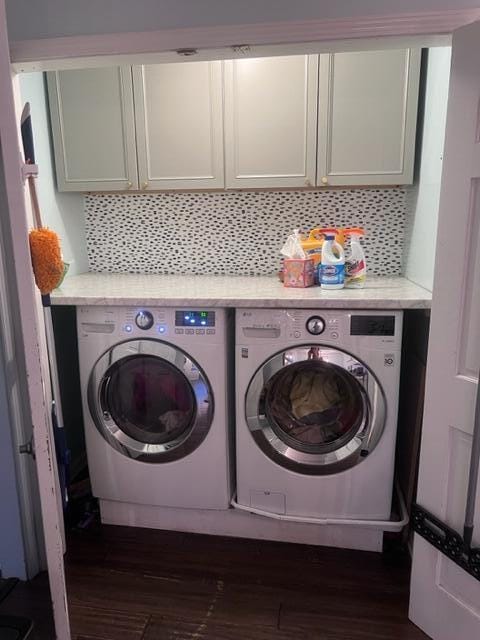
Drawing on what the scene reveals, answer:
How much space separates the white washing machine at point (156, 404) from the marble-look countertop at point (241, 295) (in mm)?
49

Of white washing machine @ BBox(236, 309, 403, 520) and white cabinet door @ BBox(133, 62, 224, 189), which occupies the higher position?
white cabinet door @ BBox(133, 62, 224, 189)

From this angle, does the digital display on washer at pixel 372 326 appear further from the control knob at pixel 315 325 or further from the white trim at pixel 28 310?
the white trim at pixel 28 310

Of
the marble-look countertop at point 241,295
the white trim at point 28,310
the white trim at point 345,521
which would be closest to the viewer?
the white trim at point 28,310

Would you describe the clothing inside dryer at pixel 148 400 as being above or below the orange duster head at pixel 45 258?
below

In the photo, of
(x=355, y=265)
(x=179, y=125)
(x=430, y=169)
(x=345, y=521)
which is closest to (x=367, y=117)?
(x=430, y=169)

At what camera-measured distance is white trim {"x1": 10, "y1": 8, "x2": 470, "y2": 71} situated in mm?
1254

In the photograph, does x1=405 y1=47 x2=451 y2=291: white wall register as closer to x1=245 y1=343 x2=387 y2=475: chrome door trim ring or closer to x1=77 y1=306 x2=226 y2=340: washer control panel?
x1=245 y1=343 x2=387 y2=475: chrome door trim ring

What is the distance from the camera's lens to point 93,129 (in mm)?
2238

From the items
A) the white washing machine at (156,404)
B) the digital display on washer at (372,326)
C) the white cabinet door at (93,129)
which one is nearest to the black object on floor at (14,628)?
the white washing machine at (156,404)

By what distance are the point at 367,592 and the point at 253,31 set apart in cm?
Answer: 196

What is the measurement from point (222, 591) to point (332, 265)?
135cm

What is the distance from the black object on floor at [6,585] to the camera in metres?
1.58

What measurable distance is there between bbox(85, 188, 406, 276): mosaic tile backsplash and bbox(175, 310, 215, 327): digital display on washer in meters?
0.84

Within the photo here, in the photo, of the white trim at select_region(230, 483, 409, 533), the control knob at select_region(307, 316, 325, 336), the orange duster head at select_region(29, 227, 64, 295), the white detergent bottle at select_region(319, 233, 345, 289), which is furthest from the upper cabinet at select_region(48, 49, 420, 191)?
the white trim at select_region(230, 483, 409, 533)
